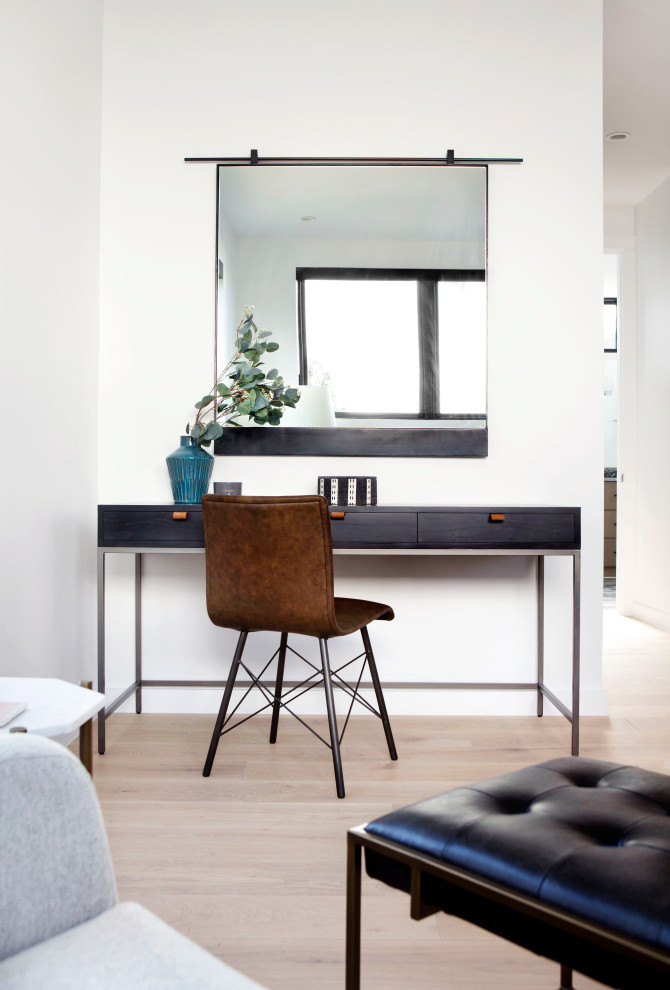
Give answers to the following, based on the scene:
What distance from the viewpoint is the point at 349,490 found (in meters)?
2.72

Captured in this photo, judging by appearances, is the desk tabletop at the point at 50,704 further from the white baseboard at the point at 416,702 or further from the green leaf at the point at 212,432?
the white baseboard at the point at 416,702

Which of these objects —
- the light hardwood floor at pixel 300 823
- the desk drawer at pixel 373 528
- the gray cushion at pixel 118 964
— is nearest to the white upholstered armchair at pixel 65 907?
the gray cushion at pixel 118 964

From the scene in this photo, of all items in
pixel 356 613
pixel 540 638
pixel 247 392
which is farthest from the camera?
pixel 540 638

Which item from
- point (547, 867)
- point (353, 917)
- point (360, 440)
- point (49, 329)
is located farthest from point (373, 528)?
point (547, 867)

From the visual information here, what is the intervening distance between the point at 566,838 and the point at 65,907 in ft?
1.82

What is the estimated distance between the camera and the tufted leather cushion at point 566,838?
79 centimetres

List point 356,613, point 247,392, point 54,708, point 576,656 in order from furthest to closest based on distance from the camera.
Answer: point 247,392 < point 576,656 < point 356,613 < point 54,708

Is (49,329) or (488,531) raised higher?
(49,329)

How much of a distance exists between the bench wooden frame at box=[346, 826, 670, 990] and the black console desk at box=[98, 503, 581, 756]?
1.54m

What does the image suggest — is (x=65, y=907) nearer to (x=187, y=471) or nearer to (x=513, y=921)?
(x=513, y=921)

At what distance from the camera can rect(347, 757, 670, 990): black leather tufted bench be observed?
775 millimetres

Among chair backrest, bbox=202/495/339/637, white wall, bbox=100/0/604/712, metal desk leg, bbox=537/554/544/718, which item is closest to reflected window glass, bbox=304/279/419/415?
white wall, bbox=100/0/604/712

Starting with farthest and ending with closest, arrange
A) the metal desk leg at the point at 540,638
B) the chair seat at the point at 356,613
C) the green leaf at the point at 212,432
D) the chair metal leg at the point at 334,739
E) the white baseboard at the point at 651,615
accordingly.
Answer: the white baseboard at the point at 651,615 → the metal desk leg at the point at 540,638 → the green leaf at the point at 212,432 → the chair seat at the point at 356,613 → the chair metal leg at the point at 334,739

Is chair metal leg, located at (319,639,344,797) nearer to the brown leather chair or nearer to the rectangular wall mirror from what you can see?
the brown leather chair
